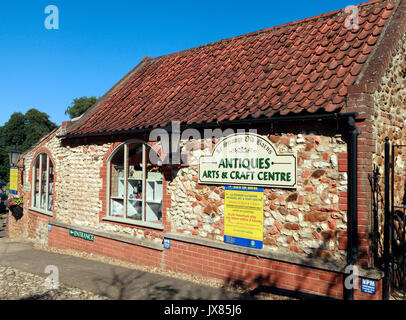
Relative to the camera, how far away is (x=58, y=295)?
232 inches

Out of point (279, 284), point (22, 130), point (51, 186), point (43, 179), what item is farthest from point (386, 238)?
point (22, 130)

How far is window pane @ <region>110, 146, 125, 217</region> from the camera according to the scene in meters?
9.13

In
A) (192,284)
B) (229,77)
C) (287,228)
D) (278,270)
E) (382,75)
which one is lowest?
(192,284)

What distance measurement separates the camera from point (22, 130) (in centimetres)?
4500

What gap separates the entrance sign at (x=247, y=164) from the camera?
5875 millimetres

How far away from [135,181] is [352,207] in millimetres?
5390

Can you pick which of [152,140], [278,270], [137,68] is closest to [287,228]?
[278,270]

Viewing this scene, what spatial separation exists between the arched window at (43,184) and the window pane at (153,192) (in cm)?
496

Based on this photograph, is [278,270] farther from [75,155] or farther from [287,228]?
[75,155]

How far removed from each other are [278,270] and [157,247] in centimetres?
292

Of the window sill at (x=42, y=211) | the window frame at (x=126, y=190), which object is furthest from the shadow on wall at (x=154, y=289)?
the window sill at (x=42, y=211)

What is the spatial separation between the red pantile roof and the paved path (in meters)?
3.13

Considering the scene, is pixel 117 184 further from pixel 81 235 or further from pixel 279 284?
pixel 279 284

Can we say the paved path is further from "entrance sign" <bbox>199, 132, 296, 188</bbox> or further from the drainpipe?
"entrance sign" <bbox>199, 132, 296, 188</bbox>
